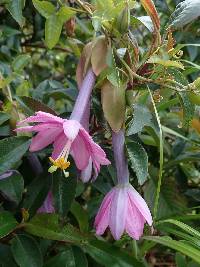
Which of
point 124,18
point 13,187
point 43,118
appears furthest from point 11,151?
point 124,18

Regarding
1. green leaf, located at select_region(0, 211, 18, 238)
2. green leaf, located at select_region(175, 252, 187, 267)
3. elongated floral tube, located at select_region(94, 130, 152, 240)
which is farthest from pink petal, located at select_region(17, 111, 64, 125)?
green leaf, located at select_region(175, 252, 187, 267)

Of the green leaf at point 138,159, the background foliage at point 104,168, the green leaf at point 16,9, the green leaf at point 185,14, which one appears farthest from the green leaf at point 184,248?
the green leaf at point 16,9

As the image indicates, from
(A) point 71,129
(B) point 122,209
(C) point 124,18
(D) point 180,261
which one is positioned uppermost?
(C) point 124,18

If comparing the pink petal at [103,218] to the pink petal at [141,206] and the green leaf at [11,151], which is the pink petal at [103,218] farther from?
the green leaf at [11,151]

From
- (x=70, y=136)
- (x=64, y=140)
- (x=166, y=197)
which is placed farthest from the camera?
(x=166, y=197)

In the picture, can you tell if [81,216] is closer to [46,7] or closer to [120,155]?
[120,155]

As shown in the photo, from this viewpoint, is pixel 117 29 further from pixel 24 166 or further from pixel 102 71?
pixel 24 166

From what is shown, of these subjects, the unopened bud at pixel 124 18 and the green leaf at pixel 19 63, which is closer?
the unopened bud at pixel 124 18
